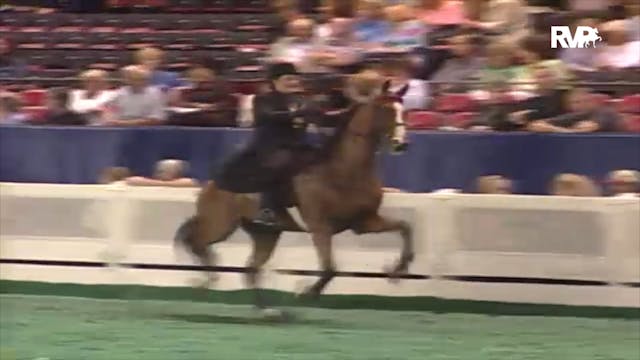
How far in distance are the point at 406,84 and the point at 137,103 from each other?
3.32 feet

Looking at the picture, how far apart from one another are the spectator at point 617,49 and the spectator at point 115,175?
193 cm

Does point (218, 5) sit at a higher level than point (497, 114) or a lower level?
higher

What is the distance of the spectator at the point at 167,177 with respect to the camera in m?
6.59

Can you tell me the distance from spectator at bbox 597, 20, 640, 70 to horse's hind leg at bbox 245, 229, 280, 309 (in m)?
1.38

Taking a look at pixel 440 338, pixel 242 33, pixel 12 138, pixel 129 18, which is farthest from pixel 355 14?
pixel 12 138

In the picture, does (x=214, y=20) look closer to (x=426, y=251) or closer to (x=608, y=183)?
(x=426, y=251)

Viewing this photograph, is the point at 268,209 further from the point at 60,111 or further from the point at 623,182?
the point at 623,182

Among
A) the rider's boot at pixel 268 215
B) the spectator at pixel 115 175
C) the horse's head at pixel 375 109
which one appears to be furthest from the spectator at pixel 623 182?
the spectator at pixel 115 175

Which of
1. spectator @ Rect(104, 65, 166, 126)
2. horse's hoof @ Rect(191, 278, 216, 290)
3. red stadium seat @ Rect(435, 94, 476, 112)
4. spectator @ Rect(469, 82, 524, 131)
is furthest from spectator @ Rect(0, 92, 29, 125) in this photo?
spectator @ Rect(469, 82, 524, 131)

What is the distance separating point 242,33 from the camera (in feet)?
19.2

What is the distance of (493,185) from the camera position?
650 cm

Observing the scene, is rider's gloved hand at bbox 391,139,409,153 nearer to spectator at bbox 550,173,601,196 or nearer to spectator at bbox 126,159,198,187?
spectator at bbox 550,173,601,196

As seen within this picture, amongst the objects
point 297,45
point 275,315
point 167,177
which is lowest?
point 275,315

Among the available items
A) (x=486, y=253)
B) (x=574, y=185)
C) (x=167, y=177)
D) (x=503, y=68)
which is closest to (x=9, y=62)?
(x=167, y=177)
